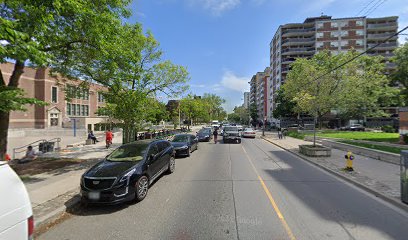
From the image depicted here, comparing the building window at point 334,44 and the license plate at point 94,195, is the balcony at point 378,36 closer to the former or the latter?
the building window at point 334,44

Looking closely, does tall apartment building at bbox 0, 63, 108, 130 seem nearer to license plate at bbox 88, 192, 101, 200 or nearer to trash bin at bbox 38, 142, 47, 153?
trash bin at bbox 38, 142, 47, 153

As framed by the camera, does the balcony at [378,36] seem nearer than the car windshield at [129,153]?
No

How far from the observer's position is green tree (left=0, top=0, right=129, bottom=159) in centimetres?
677

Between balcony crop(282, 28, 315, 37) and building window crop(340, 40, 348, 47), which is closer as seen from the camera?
building window crop(340, 40, 348, 47)

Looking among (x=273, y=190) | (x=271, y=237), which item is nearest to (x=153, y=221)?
(x=271, y=237)

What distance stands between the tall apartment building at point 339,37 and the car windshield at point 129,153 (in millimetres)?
71466

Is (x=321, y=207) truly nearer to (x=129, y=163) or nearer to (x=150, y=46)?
(x=129, y=163)

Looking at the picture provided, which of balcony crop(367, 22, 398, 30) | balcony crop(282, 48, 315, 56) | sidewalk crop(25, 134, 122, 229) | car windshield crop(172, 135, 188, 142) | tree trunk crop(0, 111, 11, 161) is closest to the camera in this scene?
sidewalk crop(25, 134, 122, 229)

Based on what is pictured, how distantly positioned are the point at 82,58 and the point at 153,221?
9573 millimetres

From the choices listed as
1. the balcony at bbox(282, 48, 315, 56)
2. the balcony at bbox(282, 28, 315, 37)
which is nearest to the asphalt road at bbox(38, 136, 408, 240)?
the balcony at bbox(282, 48, 315, 56)

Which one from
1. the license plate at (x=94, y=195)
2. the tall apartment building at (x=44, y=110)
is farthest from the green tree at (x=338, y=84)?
the tall apartment building at (x=44, y=110)

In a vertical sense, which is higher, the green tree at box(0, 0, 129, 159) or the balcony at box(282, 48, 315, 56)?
the balcony at box(282, 48, 315, 56)

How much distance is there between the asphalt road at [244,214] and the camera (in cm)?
483

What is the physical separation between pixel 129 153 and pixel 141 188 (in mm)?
1664
